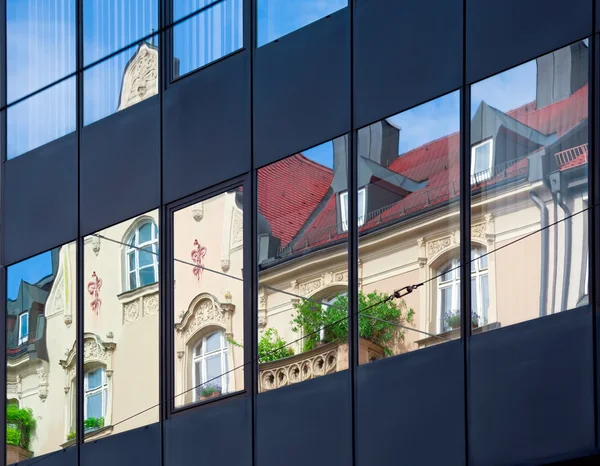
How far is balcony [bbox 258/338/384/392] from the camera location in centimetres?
1762

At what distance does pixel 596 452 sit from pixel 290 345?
455cm

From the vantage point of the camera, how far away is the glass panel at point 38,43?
2253 cm

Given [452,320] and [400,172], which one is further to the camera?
[400,172]

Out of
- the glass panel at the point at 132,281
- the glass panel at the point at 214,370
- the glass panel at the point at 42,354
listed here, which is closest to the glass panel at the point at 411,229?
the glass panel at the point at 214,370

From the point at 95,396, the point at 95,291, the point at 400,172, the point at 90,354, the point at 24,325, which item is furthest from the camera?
the point at 24,325

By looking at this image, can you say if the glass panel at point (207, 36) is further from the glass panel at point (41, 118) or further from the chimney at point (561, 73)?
the chimney at point (561, 73)

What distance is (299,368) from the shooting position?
18.3 meters

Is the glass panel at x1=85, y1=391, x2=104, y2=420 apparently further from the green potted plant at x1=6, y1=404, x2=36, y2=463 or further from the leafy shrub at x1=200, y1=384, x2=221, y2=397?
the leafy shrub at x1=200, y1=384, x2=221, y2=397

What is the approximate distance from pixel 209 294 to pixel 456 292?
3.87 meters

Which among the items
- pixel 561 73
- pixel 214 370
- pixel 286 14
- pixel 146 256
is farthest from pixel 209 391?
pixel 561 73

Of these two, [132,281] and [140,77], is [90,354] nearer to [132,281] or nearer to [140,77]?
[132,281]

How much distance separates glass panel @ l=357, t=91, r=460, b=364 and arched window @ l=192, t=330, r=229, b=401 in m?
2.31

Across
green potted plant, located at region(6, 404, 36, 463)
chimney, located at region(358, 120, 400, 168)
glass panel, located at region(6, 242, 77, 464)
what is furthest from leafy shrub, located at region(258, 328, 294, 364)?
green potted plant, located at region(6, 404, 36, 463)

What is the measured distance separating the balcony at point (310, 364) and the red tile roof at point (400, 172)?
1285 millimetres
